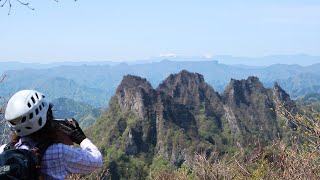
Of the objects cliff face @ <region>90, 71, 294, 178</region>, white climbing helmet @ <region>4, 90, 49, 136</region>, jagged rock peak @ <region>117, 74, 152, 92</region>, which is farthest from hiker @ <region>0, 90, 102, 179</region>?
jagged rock peak @ <region>117, 74, 152, 92</region>

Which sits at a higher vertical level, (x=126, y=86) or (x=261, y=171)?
(x=261, y=171)

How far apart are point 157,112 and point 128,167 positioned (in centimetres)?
2263

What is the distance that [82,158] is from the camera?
3455 mm

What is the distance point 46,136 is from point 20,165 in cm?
47

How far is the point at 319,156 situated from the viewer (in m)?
9.27

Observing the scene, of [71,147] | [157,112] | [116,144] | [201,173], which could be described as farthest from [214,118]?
[71,147]

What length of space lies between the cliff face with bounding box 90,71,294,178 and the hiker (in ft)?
217

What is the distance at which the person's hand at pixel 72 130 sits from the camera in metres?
3.63

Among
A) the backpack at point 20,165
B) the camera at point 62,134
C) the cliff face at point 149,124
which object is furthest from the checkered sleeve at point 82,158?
the cliff face at point 149,124

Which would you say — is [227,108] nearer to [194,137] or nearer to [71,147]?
[194,137]

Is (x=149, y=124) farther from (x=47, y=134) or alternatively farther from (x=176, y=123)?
(x=47, y=134)

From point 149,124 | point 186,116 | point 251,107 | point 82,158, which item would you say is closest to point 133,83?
point 186,116

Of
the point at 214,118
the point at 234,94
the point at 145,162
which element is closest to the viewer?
the point at 145,162

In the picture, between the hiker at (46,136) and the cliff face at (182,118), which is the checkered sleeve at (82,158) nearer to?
the hiker at (46,136)
